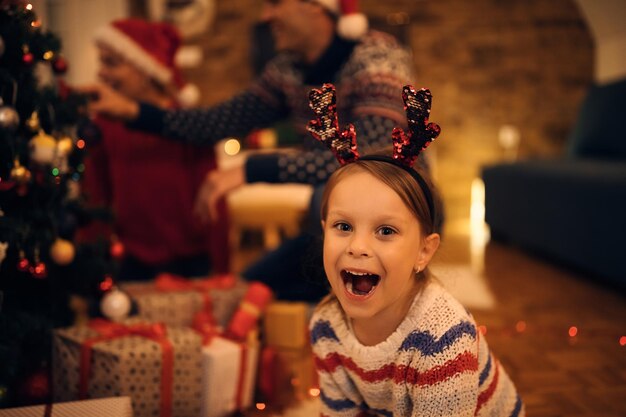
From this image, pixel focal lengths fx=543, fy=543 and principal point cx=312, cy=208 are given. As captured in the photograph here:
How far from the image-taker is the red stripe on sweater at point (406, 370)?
78cm

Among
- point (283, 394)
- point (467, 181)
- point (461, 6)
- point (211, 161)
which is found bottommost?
point (283, 394)

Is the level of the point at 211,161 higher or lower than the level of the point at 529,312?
higher

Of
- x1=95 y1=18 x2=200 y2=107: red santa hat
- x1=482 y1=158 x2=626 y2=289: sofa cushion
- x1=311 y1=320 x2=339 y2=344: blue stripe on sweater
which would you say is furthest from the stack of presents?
x1=482 y1=158 x2=626 y2=289: sofa cushion

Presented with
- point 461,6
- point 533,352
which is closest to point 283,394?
point 533,352

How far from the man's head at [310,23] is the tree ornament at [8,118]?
775 millimetres

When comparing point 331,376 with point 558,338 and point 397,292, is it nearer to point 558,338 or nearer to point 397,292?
point 397,292

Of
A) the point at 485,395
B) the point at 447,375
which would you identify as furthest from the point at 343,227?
the point at 485,395

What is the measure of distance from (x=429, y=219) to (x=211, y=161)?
111 centimetres

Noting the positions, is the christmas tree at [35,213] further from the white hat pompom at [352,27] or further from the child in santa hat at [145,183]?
the white hat pompom at [352,27]

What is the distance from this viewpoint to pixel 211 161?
5.92 ft

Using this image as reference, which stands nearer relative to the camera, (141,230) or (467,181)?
(141,230)

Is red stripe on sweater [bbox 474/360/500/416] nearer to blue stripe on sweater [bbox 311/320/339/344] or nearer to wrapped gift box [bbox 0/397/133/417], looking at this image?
blue stripe on sweater [bbox 311/320/339/344]

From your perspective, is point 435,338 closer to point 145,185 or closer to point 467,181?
point 145,185

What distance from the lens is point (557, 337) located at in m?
1.67
